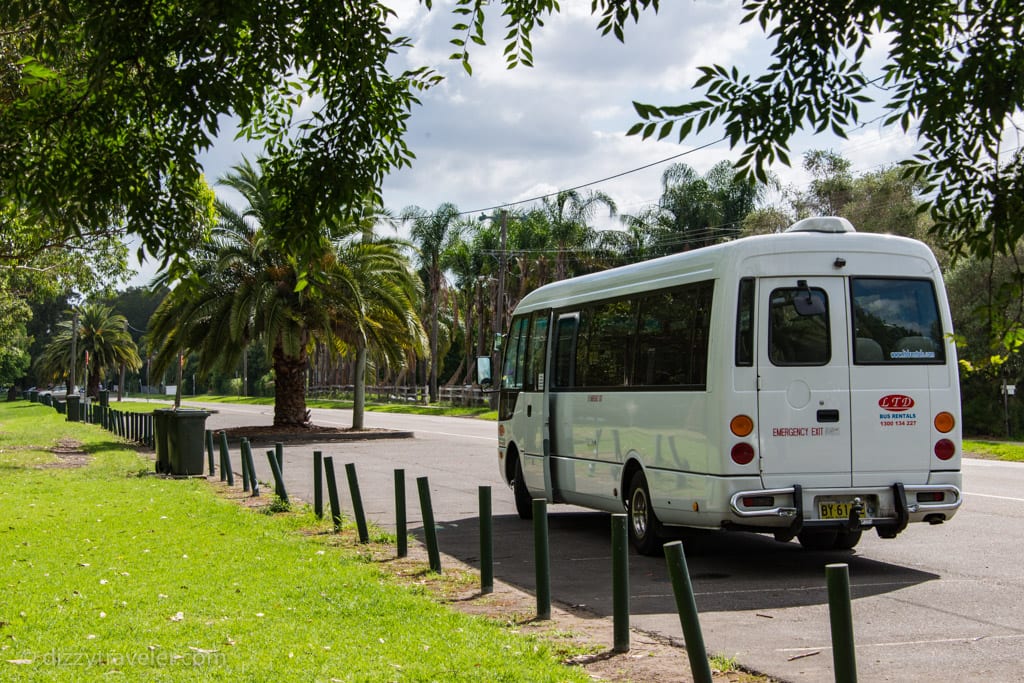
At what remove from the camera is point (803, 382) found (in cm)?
1029

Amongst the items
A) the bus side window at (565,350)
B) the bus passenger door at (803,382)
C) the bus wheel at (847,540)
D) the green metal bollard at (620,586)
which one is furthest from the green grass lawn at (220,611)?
the bus wheel at (847,540)

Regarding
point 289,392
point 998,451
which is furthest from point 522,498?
point 289,392

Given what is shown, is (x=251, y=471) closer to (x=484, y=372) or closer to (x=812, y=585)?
(x=484, y=372)

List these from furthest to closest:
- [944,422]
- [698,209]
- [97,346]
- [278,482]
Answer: [97,346] < [698,209] < [278,482] < [944,422]

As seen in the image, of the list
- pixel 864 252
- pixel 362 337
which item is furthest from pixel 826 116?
pixel 362 337

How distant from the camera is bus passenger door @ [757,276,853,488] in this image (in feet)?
33.3

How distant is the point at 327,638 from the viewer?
762cm

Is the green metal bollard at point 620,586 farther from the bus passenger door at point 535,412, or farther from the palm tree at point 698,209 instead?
the palm tree at point 698,209

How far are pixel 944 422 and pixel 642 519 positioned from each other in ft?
9.67

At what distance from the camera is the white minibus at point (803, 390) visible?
10.1 meters

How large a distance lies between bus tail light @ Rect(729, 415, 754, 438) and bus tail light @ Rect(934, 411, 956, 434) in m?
1.73

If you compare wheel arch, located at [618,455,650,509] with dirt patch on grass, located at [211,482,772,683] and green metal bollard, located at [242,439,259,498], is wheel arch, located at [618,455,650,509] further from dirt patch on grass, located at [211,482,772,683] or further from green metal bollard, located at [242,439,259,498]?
green metal bollard, located at [242,439,259,498]

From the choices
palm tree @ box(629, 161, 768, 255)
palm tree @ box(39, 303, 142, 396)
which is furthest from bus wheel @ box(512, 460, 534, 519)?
palm tree @ box(39, 303, 142, 396)

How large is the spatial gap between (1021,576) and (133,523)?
9.33 m
